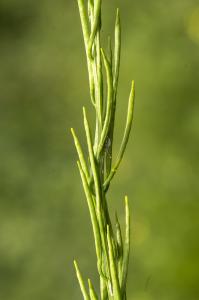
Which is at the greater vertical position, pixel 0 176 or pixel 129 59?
pixel 129 59

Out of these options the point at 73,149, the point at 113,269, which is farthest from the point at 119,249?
the point at 73,149

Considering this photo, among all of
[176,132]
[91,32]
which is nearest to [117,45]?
[91,32]

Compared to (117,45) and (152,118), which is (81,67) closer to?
(152,118)

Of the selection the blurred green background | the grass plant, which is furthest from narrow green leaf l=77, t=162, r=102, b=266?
the blurred green background

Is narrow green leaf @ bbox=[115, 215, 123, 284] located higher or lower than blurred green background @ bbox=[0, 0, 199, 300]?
lower

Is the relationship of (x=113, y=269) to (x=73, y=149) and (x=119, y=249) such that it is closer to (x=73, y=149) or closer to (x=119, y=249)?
(x=119, y=249)

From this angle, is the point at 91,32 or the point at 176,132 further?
the point at 176,132

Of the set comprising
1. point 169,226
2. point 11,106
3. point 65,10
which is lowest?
point 169,226

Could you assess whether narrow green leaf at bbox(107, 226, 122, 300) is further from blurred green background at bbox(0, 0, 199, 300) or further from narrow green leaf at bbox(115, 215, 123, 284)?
blurred green background at bbox(0, 0, 199, 300)
